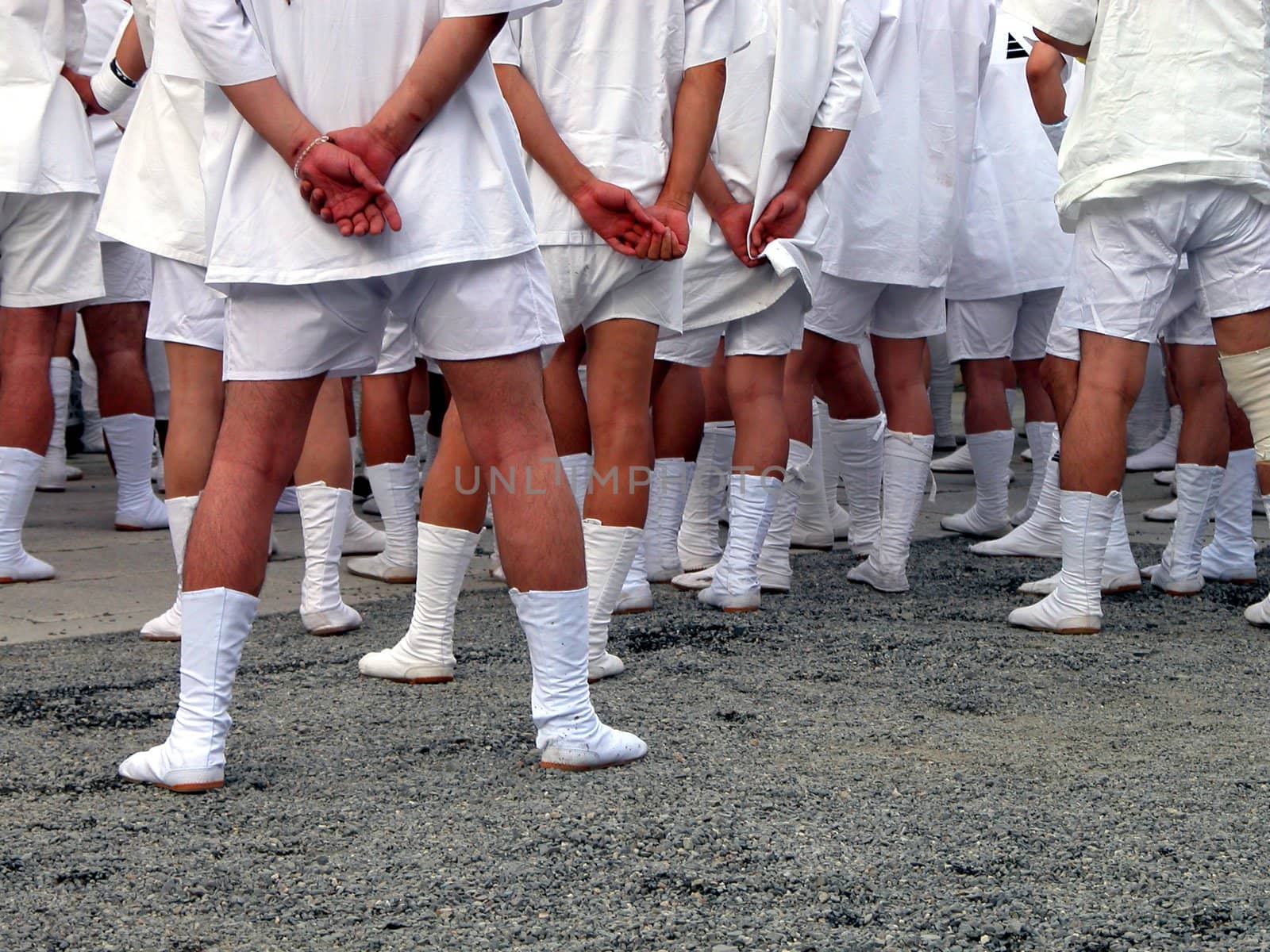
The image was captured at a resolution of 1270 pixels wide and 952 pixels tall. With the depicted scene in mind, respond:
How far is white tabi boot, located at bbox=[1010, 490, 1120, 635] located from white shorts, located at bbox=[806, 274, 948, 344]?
3.37 ft

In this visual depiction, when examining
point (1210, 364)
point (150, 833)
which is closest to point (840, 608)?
point (1210, 364)

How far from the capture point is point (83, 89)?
15.9 feet

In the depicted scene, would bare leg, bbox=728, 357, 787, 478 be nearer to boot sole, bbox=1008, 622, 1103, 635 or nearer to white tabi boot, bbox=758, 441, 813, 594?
white tabi boot, bbox=758, 441, 813, 594

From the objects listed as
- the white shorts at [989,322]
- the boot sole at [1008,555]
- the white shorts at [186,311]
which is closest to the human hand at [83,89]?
the white shorts at [186,311]

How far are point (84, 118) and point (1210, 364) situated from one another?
3584 millimetres

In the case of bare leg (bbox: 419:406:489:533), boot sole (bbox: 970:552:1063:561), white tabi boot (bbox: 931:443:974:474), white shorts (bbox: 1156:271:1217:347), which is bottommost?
white tabi boot (bbox: 931:443:974:474)

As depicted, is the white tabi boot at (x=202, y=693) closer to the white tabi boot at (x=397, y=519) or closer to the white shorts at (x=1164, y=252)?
the white tabi boot at (x=397, y=519)

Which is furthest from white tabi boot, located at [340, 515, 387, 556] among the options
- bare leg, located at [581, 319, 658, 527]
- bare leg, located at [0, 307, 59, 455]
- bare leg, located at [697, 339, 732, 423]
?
bare leg, located at [581, 319, 658, 527]

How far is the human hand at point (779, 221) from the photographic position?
425 centimetres

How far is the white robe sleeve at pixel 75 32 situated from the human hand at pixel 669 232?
234 centimetres

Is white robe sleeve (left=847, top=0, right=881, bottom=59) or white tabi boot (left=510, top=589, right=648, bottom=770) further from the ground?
white robe sleeve (left=847, top=0, right=881, bottom=59)

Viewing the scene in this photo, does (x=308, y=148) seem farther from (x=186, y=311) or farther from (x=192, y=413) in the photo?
(x=192, y=413)

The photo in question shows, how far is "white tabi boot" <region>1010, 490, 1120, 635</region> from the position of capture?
417 centimetres

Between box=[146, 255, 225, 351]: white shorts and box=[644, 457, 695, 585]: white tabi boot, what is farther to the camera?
box=[644, 457, 695, 585]: white tabi boot
